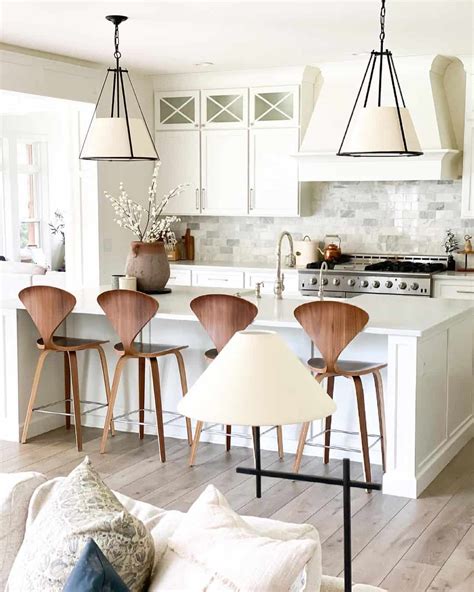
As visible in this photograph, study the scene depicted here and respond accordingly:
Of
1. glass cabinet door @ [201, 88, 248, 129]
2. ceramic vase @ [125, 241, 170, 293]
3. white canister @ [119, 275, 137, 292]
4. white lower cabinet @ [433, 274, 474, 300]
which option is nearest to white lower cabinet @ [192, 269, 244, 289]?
glass cabinet door @ [201, 88, 248, 129]

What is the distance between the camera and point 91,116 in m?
7.31

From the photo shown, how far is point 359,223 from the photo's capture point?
771cm

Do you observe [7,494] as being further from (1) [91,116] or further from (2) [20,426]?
(1) [91,116]

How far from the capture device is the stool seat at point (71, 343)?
17.3ft

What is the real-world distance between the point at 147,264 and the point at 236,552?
158 inches

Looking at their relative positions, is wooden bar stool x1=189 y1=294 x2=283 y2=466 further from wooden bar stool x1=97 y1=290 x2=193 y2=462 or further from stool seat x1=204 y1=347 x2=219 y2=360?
wooden bar stool x1=97 y1=290 x2=193 y2=462

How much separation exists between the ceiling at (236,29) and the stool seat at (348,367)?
199 cm

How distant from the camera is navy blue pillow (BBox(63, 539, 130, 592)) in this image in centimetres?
170

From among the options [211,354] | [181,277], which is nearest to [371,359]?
[211,354]

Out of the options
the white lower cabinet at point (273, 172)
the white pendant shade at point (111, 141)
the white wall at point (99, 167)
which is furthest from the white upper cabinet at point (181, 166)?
the white pendant shade at point (111, 141)

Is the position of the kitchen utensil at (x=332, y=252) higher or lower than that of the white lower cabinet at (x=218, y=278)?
higher

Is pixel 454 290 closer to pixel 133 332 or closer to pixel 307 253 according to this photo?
pixel 307 253

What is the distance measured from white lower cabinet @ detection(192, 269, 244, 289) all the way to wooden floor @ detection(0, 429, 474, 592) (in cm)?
229

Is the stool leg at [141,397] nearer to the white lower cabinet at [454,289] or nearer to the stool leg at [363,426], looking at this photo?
the stool leg at [363,426]
